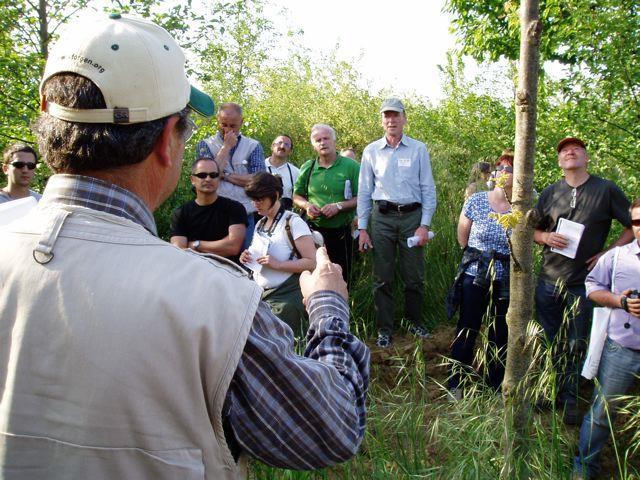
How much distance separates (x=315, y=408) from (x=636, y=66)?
202 inches

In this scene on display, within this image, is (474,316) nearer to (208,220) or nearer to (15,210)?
(208,220)

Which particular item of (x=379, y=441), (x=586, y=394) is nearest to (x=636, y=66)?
(x=586, y=394)

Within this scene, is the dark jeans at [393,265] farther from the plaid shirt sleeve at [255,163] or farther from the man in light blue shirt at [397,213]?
the plaid shirt sleeve at [255,163]

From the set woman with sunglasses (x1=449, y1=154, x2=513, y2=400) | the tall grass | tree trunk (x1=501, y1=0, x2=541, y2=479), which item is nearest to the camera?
tree trunk (x1=501, y1=0, x2=541, y2=479)

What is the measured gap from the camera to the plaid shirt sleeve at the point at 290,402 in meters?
1.24

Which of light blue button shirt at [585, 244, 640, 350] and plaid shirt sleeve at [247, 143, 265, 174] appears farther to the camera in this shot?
plaid shirt sleeve at [247, 143, 265, 174]

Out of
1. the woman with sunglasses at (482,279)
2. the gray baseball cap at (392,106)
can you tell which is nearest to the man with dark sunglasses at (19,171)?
the gray baseball cap at (392,106)

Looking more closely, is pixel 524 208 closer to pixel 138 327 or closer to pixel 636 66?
pixel 138 327

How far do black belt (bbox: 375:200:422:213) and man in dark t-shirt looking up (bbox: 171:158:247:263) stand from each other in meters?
1.41

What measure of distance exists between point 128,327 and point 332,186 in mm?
5670

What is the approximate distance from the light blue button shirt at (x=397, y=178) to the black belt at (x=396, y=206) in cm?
3

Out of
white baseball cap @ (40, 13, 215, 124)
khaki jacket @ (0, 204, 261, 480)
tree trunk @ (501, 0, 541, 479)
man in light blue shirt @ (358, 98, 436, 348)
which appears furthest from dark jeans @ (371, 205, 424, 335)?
khaki jacket @ (0, 204, 261, 480)

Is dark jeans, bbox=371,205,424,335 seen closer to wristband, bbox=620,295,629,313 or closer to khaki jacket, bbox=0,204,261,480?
wristband, bbox=620,295,629,313

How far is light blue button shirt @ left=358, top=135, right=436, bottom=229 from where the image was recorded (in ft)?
20.4
